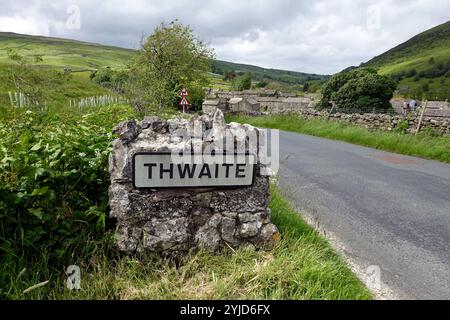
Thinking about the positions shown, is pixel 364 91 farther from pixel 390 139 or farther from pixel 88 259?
pixel 88 259

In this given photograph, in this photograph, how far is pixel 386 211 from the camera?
16.8ft

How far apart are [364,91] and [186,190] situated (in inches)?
1594

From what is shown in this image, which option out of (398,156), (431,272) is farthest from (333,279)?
(398,156)

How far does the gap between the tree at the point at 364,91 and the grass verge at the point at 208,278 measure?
1432 inches

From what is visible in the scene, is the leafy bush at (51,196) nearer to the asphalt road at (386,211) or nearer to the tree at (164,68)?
the asphalt road at (386,211)

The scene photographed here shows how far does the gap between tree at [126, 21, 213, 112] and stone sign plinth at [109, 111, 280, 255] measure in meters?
7.05

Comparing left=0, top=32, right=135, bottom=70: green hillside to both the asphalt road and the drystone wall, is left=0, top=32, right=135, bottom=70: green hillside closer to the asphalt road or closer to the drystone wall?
the drystone wall

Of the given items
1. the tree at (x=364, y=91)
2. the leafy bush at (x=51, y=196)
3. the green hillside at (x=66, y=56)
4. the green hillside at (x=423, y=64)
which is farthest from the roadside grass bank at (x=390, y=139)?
the green hillside at (x=66, y=56)

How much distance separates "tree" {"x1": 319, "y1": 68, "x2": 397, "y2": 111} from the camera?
127ft

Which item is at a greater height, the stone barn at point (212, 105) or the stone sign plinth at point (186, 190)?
the stone sign plinth at point (186, 190)

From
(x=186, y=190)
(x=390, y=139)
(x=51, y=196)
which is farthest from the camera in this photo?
(x=390, y=139)

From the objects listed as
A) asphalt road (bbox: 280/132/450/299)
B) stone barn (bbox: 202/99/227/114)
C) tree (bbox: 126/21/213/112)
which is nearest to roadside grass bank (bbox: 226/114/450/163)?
asphalt road (bbox: 280/132/450/299)

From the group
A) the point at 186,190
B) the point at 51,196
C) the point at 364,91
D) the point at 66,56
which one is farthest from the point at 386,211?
the point at 66,56

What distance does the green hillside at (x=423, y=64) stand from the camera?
83.2 m
